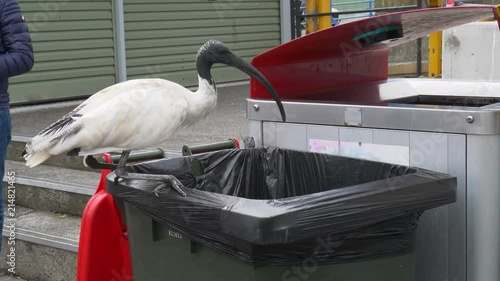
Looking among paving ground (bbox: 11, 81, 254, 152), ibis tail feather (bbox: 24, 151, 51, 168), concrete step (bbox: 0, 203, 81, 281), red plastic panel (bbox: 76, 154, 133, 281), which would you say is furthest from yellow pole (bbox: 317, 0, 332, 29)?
ibis tail feather (bbox: 24, 151, 51, 168)

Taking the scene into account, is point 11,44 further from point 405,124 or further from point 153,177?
point 405,124

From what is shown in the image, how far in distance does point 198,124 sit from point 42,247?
9.57 ft

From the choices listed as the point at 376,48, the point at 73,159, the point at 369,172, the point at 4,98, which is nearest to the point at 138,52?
the point at 73,159

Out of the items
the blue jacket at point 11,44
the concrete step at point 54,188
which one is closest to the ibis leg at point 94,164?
the blue jacket at point 11,44

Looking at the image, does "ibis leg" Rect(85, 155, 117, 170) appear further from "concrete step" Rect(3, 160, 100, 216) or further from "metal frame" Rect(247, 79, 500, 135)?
"concrete step" Rect(3, 160, 100, 216)

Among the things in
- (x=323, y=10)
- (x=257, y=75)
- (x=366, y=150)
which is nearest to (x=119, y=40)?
(x=323, y=10)

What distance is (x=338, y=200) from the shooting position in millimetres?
2320

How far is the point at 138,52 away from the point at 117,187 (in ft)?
24.8

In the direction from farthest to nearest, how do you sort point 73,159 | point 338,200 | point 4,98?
point 73,159
point 4,98
point 338,200

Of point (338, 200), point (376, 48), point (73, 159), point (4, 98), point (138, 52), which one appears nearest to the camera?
point (338, 200)

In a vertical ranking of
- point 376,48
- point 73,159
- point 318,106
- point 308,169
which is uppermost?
point 376,48

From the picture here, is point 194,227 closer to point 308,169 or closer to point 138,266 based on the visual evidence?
point 138,266

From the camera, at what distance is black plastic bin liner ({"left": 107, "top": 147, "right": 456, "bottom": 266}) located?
7.32ft

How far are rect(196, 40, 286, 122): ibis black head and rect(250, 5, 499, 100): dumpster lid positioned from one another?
0.66 ft
